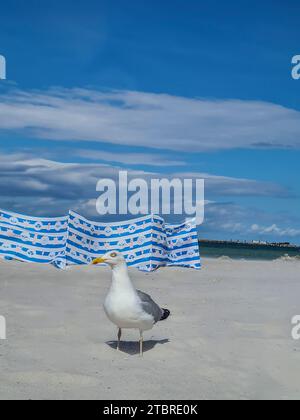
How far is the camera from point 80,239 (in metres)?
16.5

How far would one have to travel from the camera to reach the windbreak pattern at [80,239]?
1656 centimetres

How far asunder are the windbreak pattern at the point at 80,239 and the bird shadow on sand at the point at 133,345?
811 cm

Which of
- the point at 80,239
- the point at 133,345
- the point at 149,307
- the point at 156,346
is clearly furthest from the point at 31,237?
the point at 149,307

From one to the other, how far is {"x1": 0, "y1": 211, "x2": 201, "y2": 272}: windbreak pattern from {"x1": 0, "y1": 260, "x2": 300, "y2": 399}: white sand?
2.52 metres

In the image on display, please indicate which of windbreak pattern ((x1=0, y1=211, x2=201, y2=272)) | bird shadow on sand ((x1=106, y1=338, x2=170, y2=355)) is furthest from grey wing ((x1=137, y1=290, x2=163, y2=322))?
windbreak pattern ((x1=0, y1=211, x2=201, y2=272))

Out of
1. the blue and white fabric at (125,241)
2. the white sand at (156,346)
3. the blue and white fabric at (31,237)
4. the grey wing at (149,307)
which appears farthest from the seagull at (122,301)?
the blue and white fabric at (31,237)

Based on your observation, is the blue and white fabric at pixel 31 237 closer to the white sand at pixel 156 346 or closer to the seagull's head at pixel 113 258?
the white sand at pixel 156 346

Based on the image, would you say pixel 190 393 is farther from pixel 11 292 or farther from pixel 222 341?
pixel 11 292

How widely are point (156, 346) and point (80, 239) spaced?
8769 mm

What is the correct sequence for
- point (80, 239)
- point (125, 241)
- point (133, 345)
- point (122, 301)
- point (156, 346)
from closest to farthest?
point (122, 301) < point (156, 346) < point (133, 345) < point (80, 239) < point (125, 241)

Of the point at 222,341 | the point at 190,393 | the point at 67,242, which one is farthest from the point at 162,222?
the point at 190,393

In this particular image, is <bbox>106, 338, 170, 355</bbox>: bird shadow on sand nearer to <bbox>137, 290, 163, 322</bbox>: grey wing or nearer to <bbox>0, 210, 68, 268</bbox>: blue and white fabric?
<bbox>137, 290, 163, 322</bbox>: grey wing

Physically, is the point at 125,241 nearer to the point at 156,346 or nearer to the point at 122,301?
the point at 156,346

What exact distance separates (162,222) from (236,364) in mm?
9858
